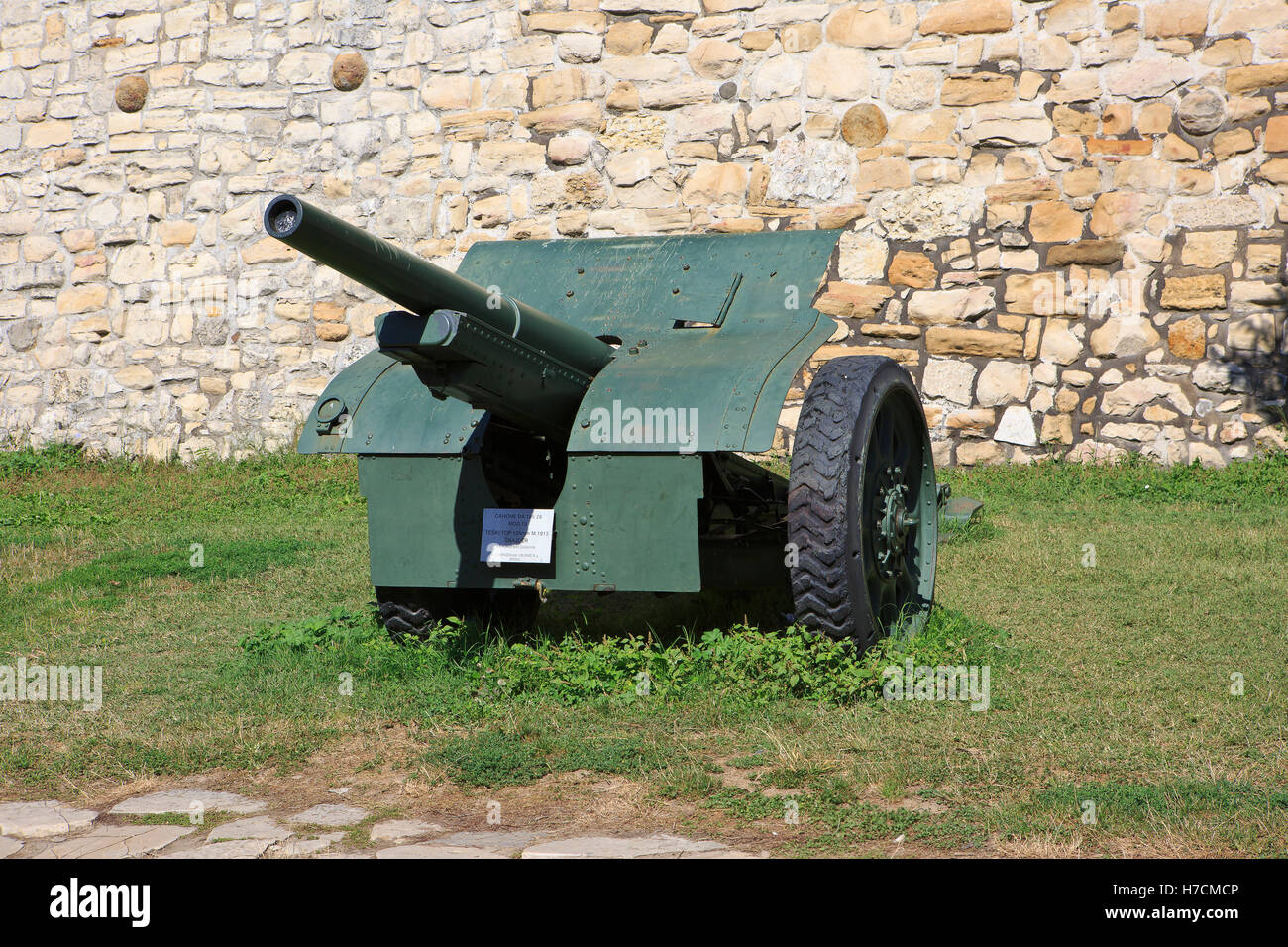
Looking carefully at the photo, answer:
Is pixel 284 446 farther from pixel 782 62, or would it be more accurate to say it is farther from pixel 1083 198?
pixel 1083 198

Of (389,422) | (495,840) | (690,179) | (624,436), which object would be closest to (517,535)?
(624,436)

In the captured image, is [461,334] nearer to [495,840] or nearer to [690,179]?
[495,840]

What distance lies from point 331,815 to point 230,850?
1.23 feet

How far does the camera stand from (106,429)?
1154cm

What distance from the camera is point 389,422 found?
527cm

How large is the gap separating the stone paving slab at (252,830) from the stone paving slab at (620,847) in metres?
0.73

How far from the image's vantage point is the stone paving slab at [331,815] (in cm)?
393

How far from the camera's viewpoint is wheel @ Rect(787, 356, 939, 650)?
15.6 feet

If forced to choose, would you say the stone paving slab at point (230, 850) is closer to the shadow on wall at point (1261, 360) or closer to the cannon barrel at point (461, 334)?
the cannon barrel at point (461, 334)

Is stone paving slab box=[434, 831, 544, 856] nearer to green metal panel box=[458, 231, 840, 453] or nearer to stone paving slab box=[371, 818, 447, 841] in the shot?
stone paving slab box=[371, 818, 447, 841]

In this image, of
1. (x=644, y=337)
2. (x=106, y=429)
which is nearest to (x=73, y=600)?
(x=644, y=337)

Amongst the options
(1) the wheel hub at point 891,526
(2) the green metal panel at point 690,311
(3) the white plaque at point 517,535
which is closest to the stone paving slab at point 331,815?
(3) the white plaque at point 517,535

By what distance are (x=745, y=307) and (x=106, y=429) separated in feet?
25.3

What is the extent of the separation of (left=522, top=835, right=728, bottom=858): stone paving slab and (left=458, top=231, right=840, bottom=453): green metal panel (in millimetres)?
1390
